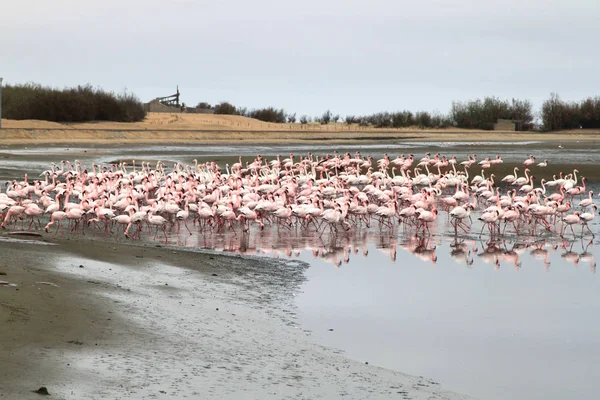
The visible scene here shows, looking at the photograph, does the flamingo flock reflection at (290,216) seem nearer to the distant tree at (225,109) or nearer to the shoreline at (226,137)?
the shoreline at (226,137)

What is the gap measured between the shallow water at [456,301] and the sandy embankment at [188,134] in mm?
31645

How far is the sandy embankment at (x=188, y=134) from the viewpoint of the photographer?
50.9m

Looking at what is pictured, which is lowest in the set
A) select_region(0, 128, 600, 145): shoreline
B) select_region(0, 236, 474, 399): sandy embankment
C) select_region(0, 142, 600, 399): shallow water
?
select_region(0, 142, 600, 399): shallow water

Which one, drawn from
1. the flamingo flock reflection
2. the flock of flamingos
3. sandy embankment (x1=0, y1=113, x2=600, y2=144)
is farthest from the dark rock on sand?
sandy embankment (x1=0, y1=113, x2=600, y2=144)

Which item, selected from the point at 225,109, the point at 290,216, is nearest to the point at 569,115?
the point at 225,109

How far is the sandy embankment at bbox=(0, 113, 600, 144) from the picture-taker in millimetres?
50938

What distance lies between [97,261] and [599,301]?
21.4 ft

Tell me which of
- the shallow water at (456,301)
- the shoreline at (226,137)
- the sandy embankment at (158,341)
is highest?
the shoreline at (226,137)

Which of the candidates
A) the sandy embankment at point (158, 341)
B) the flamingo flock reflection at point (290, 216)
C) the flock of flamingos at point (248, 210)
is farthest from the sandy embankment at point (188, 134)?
the sandy embankment at point (158, 341)

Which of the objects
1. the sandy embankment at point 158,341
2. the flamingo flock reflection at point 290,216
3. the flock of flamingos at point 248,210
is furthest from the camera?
the flock of flamingos at point 248,210

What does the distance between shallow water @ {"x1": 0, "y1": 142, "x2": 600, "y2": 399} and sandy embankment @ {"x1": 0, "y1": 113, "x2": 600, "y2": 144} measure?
104 feet

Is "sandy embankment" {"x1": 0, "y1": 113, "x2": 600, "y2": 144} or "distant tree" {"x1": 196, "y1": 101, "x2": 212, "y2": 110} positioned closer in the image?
"sandy embankment" {"x1": 0, "y1": 113, "x2": 600, "y2": 144}

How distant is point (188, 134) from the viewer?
2218 inches

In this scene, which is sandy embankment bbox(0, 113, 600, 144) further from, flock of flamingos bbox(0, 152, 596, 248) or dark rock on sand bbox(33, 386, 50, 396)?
dark rock on sand bbox(33, 386, 50, 396)
